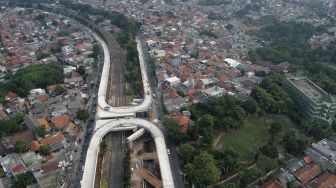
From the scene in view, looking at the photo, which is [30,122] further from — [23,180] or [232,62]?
[232,62]

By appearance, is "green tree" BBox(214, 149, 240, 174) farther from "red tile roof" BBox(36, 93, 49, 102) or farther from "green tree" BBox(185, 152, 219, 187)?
"red tile roof" BBox(36, 93, 49, 102)

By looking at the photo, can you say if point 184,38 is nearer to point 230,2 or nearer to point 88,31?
point 88,31

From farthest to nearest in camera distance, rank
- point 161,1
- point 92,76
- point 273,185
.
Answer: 1. point 161,1
2. point 92,76
3. point 273,185

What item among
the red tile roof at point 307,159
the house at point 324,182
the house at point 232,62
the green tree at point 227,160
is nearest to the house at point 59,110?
the green tree at point 227,160

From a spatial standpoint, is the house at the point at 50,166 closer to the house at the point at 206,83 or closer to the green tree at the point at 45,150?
the green tree at the point at 45,150

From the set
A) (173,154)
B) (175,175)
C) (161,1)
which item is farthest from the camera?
(161,1)

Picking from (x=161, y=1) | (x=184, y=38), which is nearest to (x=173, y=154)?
(x=184, y=38)

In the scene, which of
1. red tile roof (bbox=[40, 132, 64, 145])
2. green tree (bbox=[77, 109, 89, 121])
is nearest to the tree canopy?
green tree (bbox=[77, 109, 89, 121])
